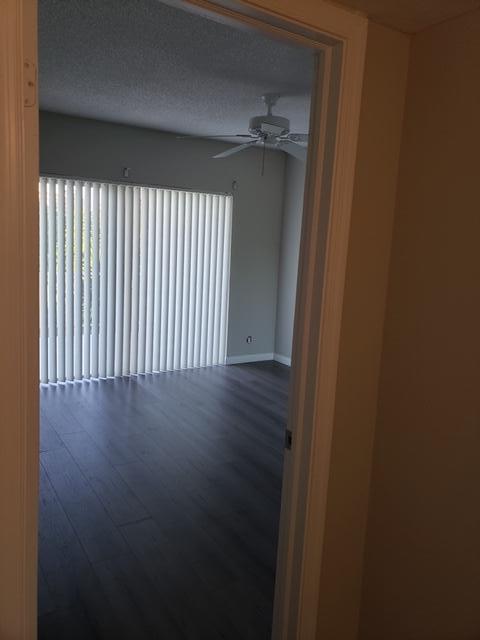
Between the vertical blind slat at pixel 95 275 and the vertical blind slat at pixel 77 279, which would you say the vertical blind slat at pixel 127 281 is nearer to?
the vertical blind slat at pixel 95 275

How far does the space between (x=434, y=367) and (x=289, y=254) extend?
16.8 feet

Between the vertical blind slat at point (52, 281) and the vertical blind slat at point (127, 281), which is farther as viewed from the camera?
the vertical blind slat at point (127, 281)

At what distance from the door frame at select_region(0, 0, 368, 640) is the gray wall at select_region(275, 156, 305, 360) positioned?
4802mm

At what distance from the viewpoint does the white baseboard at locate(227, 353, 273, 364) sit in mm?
6547

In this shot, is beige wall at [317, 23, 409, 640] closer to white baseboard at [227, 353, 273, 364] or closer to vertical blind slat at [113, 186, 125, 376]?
vertical blind slat at [113, 186, 125, 376]

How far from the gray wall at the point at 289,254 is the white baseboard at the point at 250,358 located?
16 centimetres

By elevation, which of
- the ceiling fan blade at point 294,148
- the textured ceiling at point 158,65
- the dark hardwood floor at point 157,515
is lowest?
the dark hardwood floor at point 157,515

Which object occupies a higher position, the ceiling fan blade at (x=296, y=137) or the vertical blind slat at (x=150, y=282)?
the ceiling fan blade at (x=296, y=137)

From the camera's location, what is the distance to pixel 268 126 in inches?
140

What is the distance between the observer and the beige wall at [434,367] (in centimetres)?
146

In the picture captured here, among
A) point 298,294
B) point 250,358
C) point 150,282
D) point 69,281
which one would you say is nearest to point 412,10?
point 298,294

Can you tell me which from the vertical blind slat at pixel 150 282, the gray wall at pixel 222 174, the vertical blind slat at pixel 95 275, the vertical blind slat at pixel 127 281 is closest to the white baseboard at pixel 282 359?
the gray wall at pixel 222 174

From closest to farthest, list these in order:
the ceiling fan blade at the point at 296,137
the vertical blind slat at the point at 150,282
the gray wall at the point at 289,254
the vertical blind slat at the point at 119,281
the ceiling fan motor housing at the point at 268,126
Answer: the ceiling fan motor housing at the point at 268,126, the ceiling fan blade at the point at 296,137, the vertical blind slat at the point at 119,281, the vertical blind slat at the point at 150,282, the gray wall at the point at 289,254

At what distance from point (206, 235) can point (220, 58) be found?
307 centimetres
